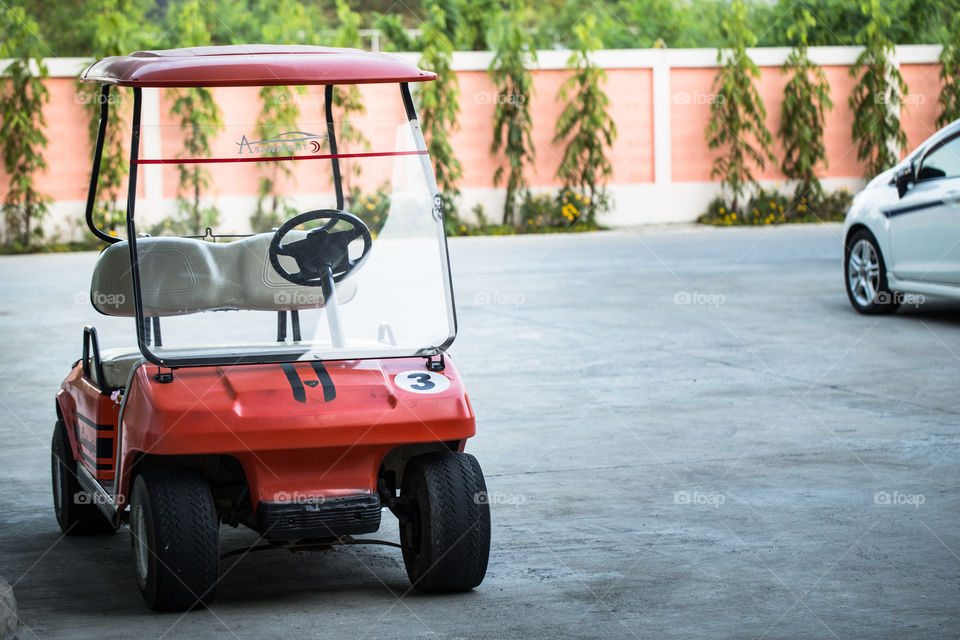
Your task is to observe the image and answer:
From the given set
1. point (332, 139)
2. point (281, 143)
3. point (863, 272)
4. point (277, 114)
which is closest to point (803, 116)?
point (277, 114)

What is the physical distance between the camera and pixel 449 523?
12.5ft

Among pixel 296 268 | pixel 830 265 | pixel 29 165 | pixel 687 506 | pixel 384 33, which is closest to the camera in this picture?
pixel 296 268

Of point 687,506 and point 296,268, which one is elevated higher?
point 296,268

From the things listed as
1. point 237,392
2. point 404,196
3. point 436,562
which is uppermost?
point 404,196

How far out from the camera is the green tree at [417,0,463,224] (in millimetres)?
17953

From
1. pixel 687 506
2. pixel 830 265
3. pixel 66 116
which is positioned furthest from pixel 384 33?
pixel 687 506

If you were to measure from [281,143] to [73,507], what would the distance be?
1.53 m

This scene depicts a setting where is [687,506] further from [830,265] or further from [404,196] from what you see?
[830,265]

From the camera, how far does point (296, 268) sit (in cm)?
430

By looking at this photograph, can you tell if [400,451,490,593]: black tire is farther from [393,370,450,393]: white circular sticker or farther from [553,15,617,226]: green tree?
[553,15,617,226]: green tree

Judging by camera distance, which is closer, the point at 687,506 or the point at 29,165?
the point at 687,506

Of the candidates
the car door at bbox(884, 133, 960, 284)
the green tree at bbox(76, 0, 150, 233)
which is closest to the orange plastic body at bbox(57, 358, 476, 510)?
the car door at bbox(884, 133, 960, 284)

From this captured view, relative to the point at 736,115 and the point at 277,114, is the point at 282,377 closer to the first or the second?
the point at 277,114

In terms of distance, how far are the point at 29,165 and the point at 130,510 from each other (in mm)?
13864
